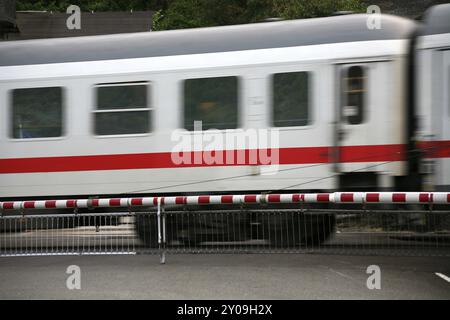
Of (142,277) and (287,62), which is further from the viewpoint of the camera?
(287,62)

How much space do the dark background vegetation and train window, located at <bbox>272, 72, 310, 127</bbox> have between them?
18.5 meters

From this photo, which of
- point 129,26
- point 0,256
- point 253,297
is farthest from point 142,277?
point 129,26

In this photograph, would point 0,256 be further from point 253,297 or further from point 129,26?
point 129,26

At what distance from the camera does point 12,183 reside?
13.8m

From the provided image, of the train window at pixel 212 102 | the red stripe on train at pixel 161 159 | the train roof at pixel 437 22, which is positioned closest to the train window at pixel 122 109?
the red stripe on train at pixel 161 159

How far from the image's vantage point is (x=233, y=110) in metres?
12.8

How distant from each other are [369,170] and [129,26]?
114 feet

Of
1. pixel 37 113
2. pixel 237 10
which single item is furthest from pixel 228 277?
pixel 237 10

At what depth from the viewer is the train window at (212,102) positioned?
12781mm

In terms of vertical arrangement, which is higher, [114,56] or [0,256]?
[114,56]

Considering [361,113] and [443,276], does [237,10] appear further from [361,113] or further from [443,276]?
[443,276]

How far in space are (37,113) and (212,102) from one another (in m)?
3.32

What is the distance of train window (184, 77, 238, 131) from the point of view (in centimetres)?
1278
